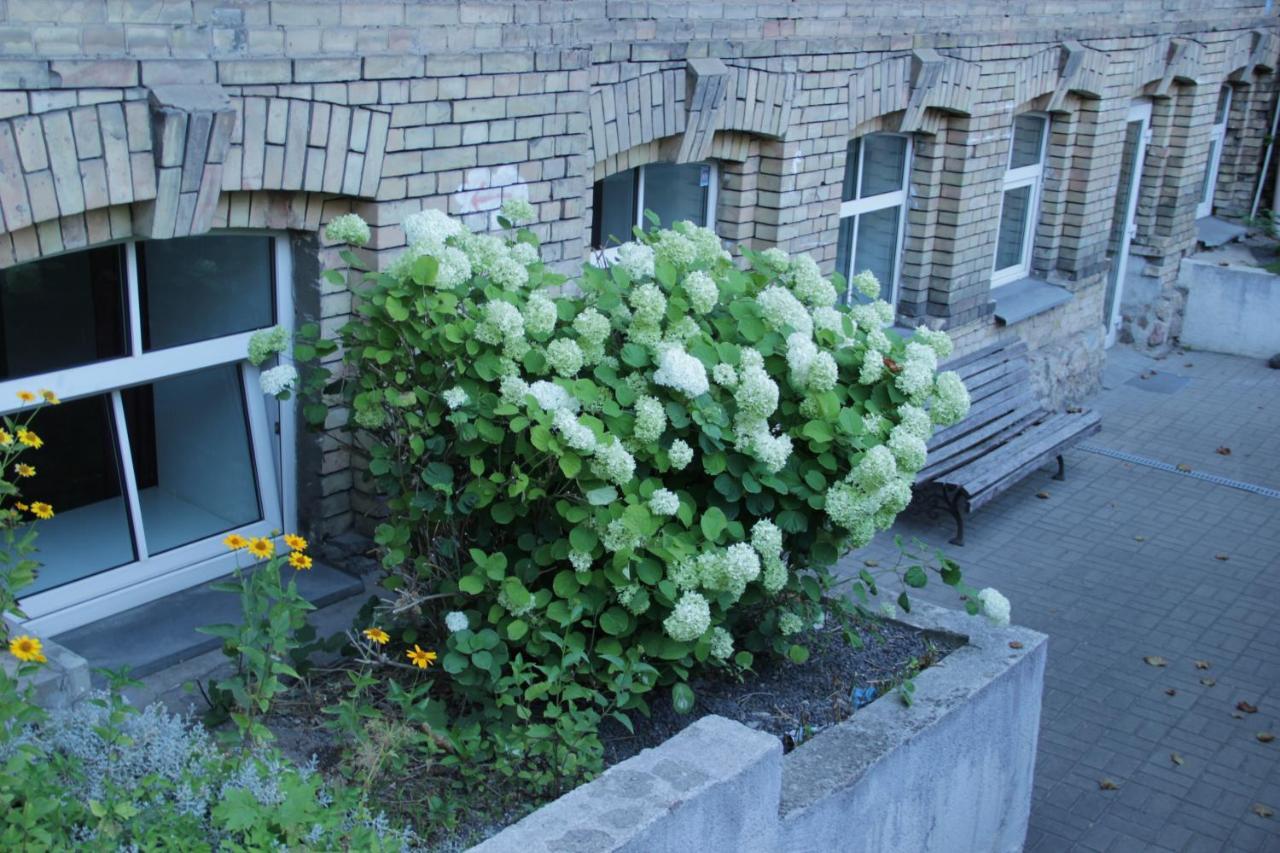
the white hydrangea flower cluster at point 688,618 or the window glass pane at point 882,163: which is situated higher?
the window glass pane at point 882,163

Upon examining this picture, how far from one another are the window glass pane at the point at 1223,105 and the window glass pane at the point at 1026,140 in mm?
4959

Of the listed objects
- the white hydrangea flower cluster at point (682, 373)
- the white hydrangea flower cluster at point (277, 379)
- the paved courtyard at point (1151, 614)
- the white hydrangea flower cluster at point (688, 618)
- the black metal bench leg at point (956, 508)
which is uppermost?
the white hydrangea flower cluster at point (682, 373)

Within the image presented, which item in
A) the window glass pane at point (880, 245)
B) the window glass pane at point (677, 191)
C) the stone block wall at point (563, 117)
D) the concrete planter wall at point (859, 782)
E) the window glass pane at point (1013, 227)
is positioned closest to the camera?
the concrete planter wall at point (859, 782)

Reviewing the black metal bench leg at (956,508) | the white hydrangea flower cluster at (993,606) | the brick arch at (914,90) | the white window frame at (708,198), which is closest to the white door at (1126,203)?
the brick arch at (914,90)

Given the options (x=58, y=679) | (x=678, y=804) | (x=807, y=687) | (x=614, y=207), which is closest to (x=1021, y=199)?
(x=614, y=207)

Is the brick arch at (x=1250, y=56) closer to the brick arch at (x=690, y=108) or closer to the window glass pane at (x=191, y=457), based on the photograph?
the brick arch at (x=690, y=108)

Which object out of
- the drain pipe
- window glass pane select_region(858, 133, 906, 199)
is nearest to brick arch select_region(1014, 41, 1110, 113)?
window glass pane select_region(858, 133, 906, 199)

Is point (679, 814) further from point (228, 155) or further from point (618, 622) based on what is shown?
point (228, 155)

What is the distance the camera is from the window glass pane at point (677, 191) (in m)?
7.26

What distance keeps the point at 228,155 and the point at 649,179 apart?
326 centimetres

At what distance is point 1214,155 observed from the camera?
15.0 metres

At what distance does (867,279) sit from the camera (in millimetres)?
4762

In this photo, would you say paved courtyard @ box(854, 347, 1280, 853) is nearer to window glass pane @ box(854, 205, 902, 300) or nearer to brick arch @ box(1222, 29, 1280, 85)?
window glass pane @ box(854, 205, 902, 300)

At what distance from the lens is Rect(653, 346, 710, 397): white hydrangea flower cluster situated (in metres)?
3.88
